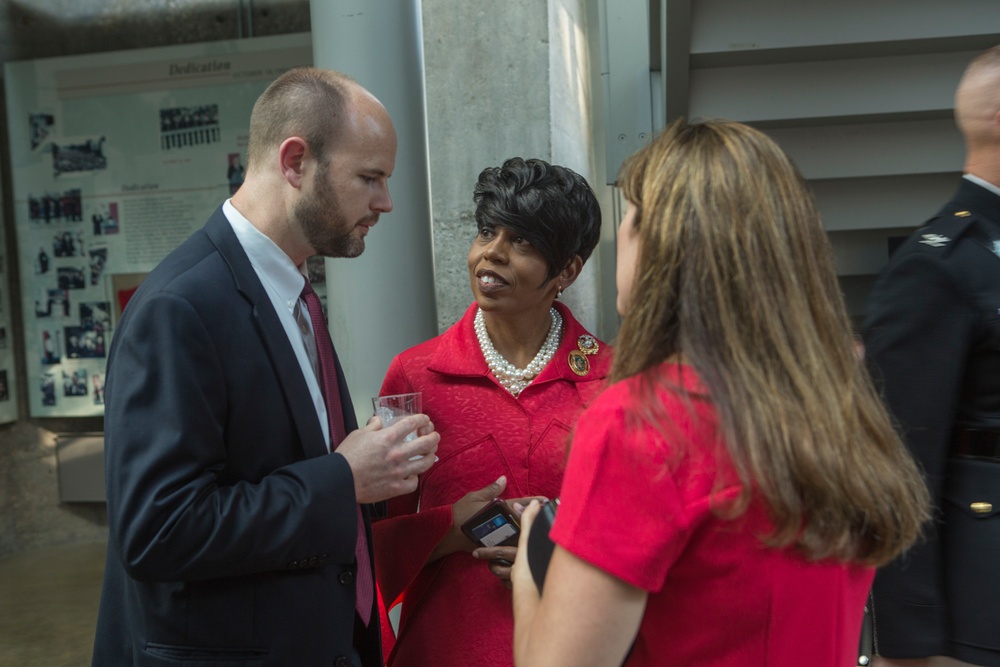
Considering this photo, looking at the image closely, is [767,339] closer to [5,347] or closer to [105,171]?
[105,171]

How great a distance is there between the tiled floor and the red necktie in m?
3.36

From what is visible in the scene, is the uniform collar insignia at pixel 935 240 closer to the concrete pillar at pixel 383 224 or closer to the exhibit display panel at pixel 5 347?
the concrete pillar at pixel 383 224

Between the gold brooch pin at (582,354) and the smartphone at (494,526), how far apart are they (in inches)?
19.5

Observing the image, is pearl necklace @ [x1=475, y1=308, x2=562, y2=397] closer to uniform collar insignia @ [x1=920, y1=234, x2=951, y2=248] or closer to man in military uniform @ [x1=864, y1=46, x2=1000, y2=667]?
man in military uniform @ [x1=864, y1=46, x2=1000, y2=667]

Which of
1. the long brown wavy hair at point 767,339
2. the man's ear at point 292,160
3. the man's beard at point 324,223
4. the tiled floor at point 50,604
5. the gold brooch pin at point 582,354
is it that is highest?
the man's ear at point 292,160

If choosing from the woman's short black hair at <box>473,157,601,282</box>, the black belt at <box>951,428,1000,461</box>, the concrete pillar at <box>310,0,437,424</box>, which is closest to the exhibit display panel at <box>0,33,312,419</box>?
the concrete pillar at <box>310,0,437,424</box>

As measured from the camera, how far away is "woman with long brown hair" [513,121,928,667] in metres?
1.04

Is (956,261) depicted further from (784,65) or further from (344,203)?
(784,65)

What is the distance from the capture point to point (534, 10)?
11.7ft

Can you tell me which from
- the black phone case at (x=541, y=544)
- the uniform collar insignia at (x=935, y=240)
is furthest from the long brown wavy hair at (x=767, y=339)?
the uniform collar insignia at (x=935, y=240)

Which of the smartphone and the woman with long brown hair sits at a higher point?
the woman with long brown hair

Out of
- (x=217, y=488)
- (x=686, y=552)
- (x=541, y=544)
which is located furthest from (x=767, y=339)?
(x=217, y=488)

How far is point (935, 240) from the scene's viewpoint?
6.54 feet

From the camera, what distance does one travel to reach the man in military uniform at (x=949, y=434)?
1.89m
